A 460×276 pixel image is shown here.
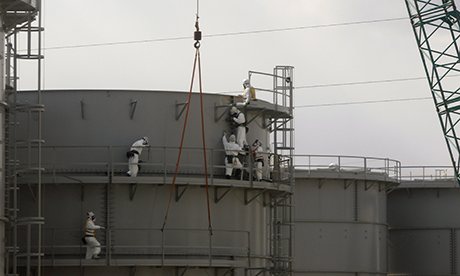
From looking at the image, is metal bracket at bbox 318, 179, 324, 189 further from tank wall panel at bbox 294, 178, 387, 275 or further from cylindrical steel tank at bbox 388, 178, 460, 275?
cylindrical steel tank at bbox 388, 178, 460, 275

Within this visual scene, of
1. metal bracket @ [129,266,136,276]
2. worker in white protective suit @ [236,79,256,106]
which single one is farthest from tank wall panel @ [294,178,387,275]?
metal bracket @ [129,266,136,276]

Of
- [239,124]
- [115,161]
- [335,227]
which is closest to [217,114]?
[239,124]

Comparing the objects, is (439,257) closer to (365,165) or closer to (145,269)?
Result: (365,165)

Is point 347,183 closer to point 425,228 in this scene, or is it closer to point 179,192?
point 425,228

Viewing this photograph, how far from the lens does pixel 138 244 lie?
37188 millimetres

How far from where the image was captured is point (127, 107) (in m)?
38.1

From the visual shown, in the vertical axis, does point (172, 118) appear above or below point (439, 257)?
above

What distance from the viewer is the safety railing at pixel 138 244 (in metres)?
36.9

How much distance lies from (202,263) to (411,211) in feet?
85.3

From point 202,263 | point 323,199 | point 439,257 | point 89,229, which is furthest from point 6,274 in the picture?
point 439,257

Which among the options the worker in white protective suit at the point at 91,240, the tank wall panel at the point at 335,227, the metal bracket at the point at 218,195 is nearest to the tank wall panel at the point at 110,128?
the metal bracket at the point at 218,195

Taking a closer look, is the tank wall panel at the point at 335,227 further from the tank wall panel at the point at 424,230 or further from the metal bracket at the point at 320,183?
the tank wall panel at the point at 424,230

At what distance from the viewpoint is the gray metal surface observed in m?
54.7

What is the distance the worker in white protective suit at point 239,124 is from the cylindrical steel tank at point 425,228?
23.2 m
